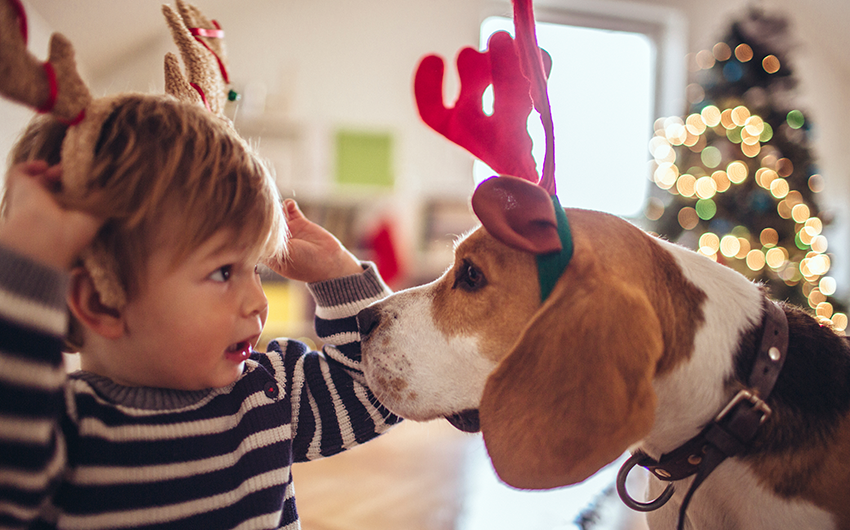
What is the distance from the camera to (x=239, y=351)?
856 mm

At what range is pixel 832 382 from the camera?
863mm

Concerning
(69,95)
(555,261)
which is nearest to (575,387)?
(555,261)

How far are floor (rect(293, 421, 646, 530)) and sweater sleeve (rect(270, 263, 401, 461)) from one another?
0.78m

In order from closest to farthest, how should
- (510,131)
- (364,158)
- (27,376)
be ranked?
(27,376) < (510,131) < (364,158)

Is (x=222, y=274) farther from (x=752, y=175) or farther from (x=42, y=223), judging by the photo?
(x=752, y=175)

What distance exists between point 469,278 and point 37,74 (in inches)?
26.6

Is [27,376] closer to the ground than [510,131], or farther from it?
closer to the ground

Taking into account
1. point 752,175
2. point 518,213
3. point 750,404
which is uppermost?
point 518,213

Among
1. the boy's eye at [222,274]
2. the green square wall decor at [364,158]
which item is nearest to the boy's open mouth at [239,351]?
the boy's eye at [222,274]

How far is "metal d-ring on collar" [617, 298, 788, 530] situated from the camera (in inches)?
31.2

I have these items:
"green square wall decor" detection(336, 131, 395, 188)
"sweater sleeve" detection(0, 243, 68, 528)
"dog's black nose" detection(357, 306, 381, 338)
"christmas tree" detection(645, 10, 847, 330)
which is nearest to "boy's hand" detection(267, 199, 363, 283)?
"dog's black nose" detection(357, 306, 381, 338)

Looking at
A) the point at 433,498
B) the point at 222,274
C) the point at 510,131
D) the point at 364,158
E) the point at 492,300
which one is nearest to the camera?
the point at 222,274

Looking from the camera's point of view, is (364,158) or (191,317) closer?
(191,317)

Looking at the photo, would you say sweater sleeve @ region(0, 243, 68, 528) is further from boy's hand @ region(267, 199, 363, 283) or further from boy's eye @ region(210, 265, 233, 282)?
boy's hand @ region(267, 199, 363, 283)
